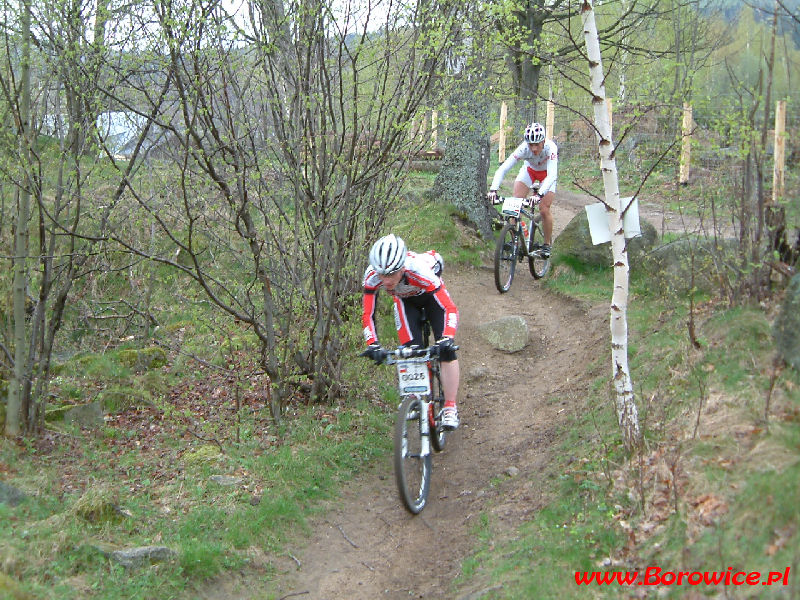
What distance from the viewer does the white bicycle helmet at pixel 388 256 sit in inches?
224

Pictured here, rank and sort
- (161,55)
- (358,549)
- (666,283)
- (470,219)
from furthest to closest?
1. (470,219)
2. (666,283)
3. (161,55)
4. (358,549)

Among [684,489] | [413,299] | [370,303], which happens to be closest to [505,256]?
[413,299]

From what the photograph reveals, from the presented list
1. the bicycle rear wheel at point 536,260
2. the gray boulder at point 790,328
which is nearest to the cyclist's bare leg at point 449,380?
the gray boulder at point 790,328

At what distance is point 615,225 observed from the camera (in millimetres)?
5480

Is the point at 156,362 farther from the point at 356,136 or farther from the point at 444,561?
the point at 444,561

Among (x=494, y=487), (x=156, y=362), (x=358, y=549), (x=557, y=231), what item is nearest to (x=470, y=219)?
(x=557, y=231)

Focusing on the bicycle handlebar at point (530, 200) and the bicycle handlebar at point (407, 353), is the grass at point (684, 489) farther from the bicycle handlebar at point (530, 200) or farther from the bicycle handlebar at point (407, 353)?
the bicycle handlebar at point (530, 200)

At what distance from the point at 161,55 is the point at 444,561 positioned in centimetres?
454

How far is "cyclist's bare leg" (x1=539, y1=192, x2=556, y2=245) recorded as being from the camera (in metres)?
10.6

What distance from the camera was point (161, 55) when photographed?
6137 mm

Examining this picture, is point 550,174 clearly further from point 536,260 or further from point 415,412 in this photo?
point 415,412

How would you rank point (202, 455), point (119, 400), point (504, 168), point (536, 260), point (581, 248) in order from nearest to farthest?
1. point (202, 455)
2. point (119, 400)
3. point (504, 168)
4. point (581, 248)
5. point (536, 260)

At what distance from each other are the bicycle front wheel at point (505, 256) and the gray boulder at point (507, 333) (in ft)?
3.37

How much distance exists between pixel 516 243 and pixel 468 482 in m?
4.92
